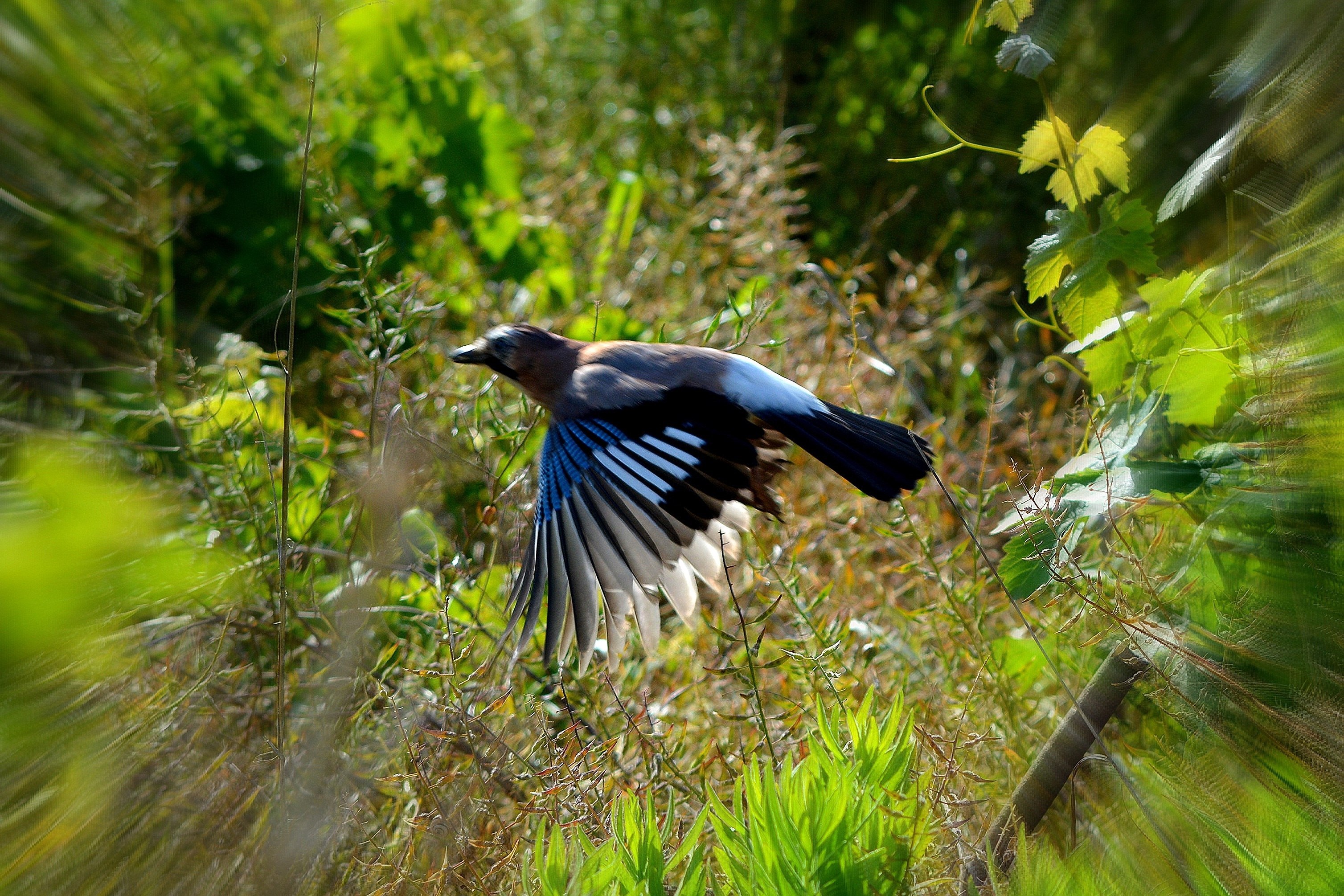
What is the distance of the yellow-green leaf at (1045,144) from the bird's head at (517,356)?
104 centimetres

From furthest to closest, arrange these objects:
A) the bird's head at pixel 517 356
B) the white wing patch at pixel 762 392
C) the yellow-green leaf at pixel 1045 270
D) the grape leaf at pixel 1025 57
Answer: the bird's head at pixel 517 356
the white wing patch at pixel 762 392
the yellow-green leaf at pixel 1045 270
the grape leaf at pixel 1025 57

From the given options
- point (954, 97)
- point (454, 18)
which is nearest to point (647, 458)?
point (954, 97)

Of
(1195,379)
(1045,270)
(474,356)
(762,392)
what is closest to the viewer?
(1195,379)

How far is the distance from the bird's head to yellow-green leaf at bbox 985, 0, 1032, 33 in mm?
1141

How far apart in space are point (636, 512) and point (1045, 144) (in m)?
0.82

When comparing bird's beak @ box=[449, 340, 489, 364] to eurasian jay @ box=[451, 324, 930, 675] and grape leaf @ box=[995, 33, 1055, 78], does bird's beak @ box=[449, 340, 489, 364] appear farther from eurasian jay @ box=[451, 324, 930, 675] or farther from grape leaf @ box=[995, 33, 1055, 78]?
grape leaf @ box=[995, 33, 1055, 78]

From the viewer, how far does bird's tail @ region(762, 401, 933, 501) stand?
168cm

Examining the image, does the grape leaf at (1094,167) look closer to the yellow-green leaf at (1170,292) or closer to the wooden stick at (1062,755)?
the yellow-green leaf at (1170,292)

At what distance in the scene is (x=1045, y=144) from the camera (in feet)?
4.22

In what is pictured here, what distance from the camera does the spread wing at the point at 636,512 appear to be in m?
1.53

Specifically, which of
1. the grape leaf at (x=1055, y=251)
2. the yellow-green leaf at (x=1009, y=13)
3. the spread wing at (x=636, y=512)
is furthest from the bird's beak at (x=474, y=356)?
the yellow-green leaf at (x=1009, y=13)

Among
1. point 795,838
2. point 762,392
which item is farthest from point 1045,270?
point 795,838

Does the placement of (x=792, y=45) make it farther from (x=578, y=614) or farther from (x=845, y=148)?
(x=578, y=614)

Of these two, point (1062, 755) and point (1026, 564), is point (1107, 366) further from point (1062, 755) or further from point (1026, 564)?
point (1062, 755)
